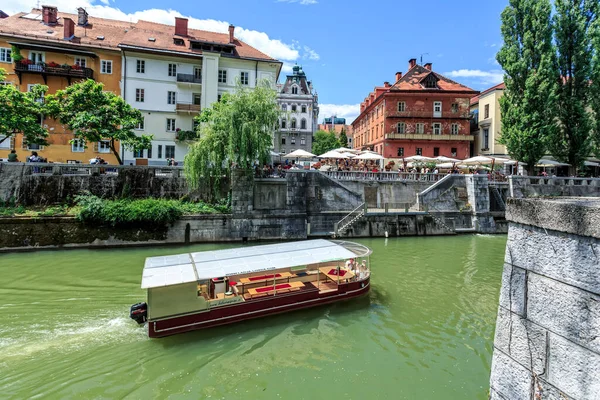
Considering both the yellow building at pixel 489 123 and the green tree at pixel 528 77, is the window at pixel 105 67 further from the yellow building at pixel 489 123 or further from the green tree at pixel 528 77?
the yellow building at pixel 489 123

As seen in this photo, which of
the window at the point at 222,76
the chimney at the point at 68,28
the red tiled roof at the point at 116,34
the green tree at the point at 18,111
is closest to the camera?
the green tree at the point at 18,111

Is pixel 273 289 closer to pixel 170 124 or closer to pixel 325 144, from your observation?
pixel 170 124

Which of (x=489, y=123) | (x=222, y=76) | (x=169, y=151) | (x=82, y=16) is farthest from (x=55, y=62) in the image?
(x=489, y=123)

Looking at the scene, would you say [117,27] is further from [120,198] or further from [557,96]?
[557,96]

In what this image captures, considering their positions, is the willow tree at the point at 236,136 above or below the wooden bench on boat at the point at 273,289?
above

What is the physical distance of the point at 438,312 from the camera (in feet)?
38.5

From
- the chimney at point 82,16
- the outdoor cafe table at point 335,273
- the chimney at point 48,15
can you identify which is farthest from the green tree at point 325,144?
the outdoor cafe table at point 335,273

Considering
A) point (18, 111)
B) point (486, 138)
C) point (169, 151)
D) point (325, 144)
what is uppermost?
point (325, 144)

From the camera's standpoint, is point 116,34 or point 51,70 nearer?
point 51,70

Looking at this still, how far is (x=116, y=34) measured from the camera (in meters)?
35.3

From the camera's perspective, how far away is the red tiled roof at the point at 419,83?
39.8 meters

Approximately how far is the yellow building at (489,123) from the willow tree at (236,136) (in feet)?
90.5

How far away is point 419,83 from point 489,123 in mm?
9086

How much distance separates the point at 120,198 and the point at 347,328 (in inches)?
701
